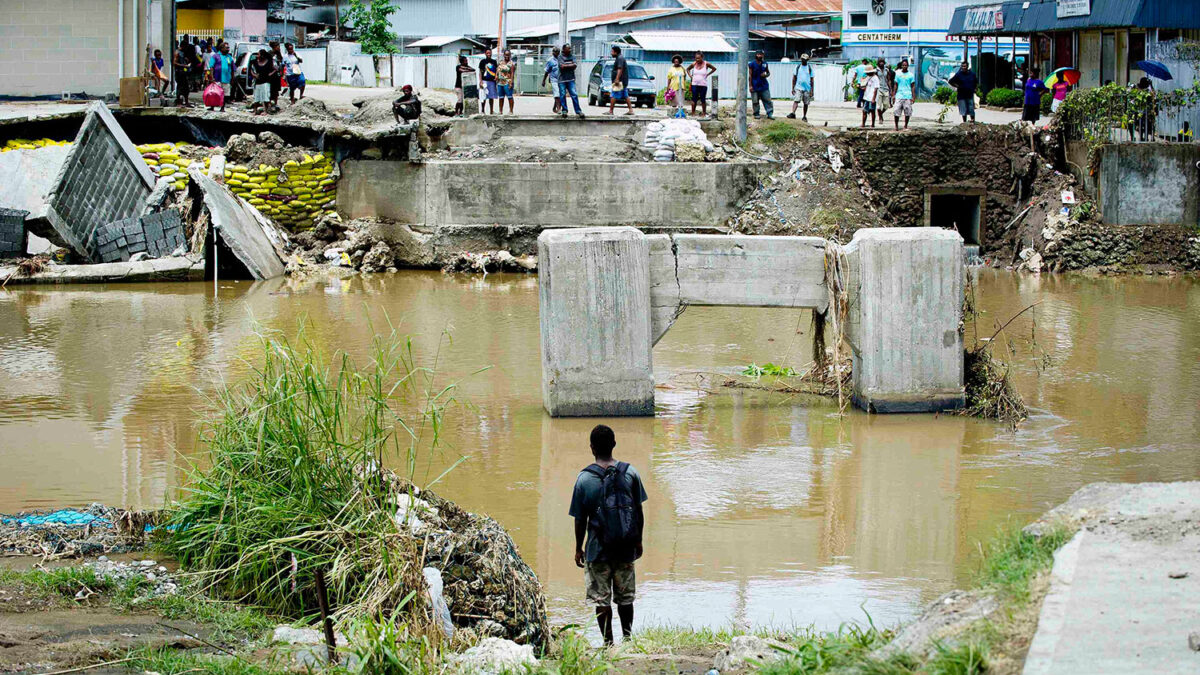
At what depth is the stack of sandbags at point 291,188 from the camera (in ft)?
80.4

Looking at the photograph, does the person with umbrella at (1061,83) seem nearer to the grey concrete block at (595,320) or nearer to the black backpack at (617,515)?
the grey concrete block at (595,320)

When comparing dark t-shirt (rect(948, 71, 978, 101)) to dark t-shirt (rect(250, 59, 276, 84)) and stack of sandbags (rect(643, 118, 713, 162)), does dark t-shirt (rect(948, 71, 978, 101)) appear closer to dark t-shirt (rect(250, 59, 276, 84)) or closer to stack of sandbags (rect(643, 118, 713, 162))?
stack of sandbags (rect(643, 118, 713, 162))

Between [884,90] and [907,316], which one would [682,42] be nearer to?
[884,90]

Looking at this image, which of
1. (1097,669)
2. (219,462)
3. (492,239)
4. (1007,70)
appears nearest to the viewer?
(1097,669)

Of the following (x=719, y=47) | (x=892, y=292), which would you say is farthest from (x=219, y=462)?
(x=719, y=47)

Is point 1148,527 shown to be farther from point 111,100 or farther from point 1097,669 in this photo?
point 111,100

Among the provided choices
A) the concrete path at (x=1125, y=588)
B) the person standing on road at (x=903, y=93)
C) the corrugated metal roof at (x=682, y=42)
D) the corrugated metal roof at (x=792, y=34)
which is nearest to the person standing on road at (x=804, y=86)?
the person standing on road at (x=903, y=93)

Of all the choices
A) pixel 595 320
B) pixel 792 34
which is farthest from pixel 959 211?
pixel 792 34

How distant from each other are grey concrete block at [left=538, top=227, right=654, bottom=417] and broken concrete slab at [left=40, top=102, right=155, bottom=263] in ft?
40.4

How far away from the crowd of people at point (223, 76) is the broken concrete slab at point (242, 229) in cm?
363

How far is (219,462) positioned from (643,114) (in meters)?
22.6

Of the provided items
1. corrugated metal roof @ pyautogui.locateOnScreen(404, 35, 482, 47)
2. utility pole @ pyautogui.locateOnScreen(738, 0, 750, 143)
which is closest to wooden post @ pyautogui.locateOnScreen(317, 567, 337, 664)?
utility pole @ pyautogui.locateOnScreen(738, 0, 750, 143)

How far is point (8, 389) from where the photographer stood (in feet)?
45.2

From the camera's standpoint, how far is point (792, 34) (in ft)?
157
